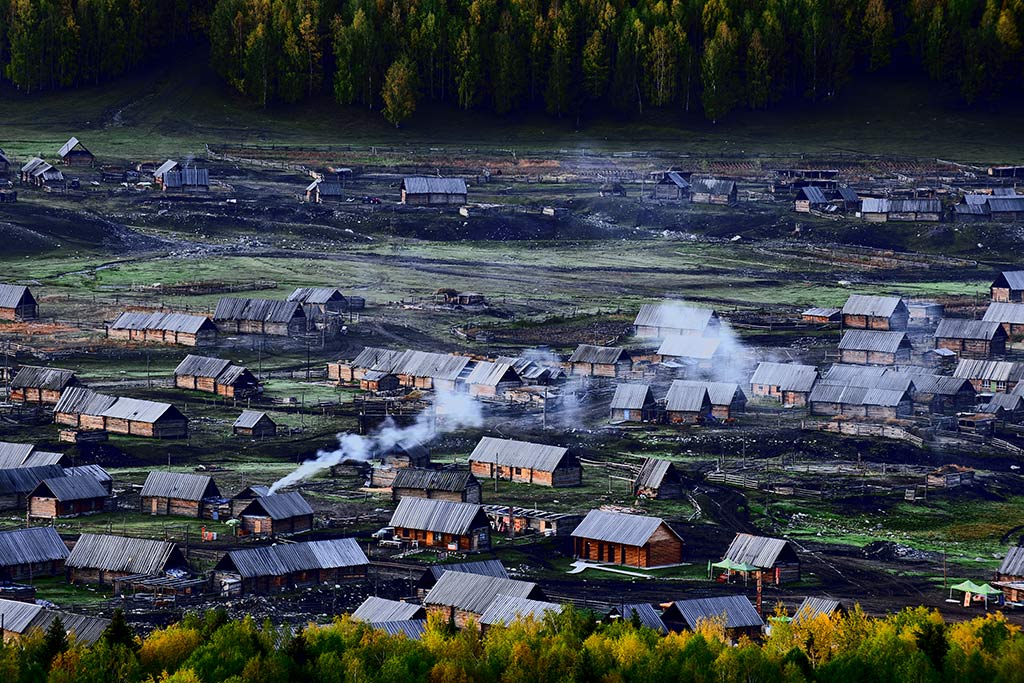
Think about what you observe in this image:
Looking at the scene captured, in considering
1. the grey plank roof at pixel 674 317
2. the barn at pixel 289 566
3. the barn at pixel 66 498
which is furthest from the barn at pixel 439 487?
the grey plank roof at pixel 674 317

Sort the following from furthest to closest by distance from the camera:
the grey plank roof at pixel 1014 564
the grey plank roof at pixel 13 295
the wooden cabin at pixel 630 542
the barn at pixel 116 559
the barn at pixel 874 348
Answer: the grey plank roof at pixel 13 295, the barn at pixel 874 348, the wooden cabin at pixel 630 542, the grey plank roof at pixel 1014 564, the barn at pixel 116 559

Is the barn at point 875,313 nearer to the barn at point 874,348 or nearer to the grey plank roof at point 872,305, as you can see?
the grey plank roof at point 872,305

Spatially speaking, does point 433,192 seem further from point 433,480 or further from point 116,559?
point 116,559

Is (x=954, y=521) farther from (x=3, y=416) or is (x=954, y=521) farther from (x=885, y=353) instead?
(x=3, y=416)

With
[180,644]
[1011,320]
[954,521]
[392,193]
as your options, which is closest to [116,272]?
[392,193]

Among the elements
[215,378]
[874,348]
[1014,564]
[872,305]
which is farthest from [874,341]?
[1014,564]

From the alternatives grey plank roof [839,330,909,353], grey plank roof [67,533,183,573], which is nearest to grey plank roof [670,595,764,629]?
grey plank roof [67,533,183,573]
